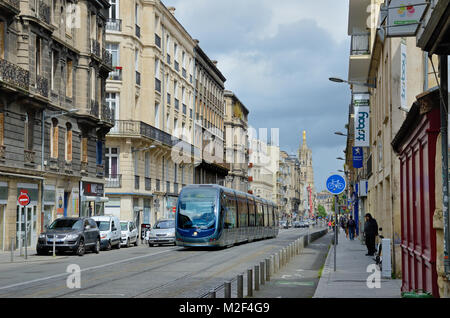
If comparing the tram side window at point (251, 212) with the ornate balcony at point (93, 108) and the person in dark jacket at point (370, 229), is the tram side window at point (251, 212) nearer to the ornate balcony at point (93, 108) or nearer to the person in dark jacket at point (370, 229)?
the ornate balcony at point (93, 108)

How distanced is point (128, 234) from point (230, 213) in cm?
721

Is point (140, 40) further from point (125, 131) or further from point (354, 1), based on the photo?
point (354, 1)

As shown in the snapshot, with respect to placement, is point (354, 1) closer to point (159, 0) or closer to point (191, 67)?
point (159, 0)

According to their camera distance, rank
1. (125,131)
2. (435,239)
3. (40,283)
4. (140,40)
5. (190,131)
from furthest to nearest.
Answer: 1. (190,131)
2. (140,40)
3. (125,131)
4. (40,283)
5. (435,239)

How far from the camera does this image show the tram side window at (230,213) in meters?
36.0

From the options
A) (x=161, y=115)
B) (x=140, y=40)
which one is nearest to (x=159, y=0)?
(x=140, y=40)

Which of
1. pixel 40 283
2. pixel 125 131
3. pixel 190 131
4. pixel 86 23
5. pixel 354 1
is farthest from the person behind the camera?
pixel 190 131

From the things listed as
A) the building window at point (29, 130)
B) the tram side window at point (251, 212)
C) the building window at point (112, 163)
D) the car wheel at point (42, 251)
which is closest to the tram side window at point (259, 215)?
the tram side window at point (251, 212)

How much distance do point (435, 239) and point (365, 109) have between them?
25176 mm

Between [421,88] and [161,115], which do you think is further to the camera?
[161,115]

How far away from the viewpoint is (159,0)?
6041cm

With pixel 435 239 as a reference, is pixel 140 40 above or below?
above

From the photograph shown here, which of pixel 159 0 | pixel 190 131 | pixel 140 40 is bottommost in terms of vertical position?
pixel 190 131

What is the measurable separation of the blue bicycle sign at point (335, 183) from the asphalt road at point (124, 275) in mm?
3762
